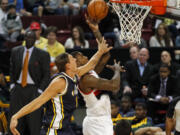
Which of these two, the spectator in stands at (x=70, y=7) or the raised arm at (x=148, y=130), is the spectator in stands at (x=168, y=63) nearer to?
the raised arm at (x=148, y=130)

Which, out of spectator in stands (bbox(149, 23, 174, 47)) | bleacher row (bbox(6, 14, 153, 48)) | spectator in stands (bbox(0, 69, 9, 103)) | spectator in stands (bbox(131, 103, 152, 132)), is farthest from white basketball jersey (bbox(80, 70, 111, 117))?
bleacher row (bbox(6, 14, 153, 48))

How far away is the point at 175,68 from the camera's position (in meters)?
9.25

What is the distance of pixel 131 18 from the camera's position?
6012 millimetres

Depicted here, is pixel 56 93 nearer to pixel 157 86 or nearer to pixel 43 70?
pixel 43 70

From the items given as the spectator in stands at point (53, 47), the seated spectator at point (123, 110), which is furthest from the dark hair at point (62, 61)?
the spectator in stands at point (53, 47)

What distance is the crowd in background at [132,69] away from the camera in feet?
27.2

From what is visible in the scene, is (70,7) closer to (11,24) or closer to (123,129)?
(11,24)

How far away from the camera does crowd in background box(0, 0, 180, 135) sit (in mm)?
8281

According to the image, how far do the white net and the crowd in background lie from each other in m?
2.18

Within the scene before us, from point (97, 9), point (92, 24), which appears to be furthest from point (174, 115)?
point (97, 9)

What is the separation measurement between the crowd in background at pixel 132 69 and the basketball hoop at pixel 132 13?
2186mm

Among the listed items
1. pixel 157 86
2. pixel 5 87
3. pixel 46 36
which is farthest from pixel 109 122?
pixel 46 36

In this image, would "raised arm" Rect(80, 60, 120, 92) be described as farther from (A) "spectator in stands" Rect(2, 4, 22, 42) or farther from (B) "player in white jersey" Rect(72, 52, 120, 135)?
(A) "spectator in stands" Rect(2, 4, 22, 42)

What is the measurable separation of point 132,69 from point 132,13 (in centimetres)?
326
